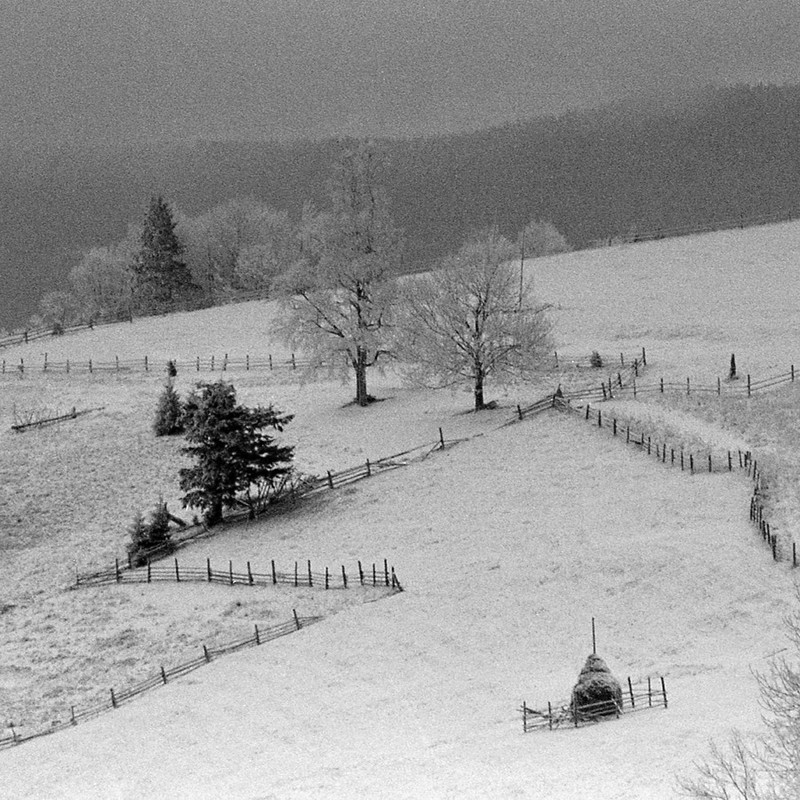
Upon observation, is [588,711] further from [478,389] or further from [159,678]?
[478,389]

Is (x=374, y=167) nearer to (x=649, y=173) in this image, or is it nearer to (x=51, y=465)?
(x=51, y=465)

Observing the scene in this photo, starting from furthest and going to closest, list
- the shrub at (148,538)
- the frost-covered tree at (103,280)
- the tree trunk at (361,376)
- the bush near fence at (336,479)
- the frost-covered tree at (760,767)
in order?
the frost-covered tree at (103,280)
the tree trunk at (361,376)
the bush near fence at (336,479)
the shrub at (148,538)
the frost-covered tree at (760,767)

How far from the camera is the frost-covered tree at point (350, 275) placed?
183 feet

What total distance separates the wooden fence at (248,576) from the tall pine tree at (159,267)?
60.4 metres

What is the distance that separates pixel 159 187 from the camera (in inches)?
6629

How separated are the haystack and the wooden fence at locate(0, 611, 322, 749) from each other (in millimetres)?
10771

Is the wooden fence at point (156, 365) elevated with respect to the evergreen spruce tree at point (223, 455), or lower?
elevated

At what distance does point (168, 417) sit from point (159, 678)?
1179 inches

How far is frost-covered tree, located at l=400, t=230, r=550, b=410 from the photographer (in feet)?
173

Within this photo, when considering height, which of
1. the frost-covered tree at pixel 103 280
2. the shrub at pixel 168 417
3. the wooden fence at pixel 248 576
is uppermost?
the frost-covered tree at pixel 103 280

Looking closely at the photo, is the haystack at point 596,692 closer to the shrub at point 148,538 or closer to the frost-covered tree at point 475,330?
the shrub at point 148,538

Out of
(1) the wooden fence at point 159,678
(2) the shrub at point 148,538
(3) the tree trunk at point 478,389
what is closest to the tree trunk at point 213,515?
(2) the shrub at point 148,538

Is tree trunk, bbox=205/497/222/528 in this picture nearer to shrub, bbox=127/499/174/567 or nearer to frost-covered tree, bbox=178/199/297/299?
shrub, bbox=127/499/174/567

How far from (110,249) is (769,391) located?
82449 mm
